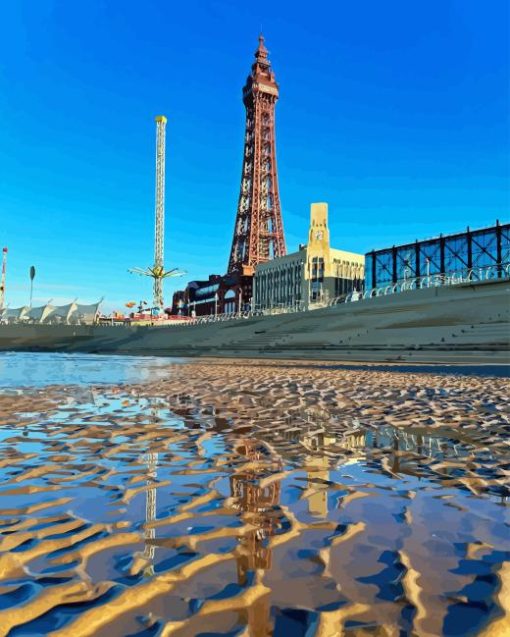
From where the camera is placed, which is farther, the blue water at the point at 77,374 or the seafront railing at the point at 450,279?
the seafront railing at the point at 450,279

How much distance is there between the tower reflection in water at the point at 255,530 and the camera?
1896 millimetres

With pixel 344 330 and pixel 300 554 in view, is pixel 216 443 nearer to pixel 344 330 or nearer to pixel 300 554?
pixel 300 554

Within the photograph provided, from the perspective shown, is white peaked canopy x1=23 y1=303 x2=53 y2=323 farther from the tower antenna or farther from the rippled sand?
the rippled sand

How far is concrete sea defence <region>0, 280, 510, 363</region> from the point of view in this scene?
72.2 ft

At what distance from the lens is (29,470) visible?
13.0ft

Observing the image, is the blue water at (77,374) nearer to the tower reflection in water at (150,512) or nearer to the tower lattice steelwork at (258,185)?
the tower reflection in water at (150,512)

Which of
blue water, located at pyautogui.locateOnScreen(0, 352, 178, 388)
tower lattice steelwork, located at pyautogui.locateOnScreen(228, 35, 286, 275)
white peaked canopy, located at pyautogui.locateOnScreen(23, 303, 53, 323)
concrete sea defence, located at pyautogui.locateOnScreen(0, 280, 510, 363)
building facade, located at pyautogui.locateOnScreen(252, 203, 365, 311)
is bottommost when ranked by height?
blue water, located at pyautogui.locateOnScreen(0, 352, 178, 388)

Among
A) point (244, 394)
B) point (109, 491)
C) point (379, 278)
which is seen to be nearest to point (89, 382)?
point (244, 394)

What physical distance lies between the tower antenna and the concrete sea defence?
181ft

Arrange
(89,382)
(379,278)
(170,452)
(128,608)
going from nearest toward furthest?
(128,608), (170,452), (89,382), (379,278)

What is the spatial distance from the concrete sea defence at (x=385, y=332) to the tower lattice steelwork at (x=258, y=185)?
163 feet

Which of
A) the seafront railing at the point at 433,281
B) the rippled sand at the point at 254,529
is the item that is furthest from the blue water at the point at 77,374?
the seafront railing at the point at 433,281

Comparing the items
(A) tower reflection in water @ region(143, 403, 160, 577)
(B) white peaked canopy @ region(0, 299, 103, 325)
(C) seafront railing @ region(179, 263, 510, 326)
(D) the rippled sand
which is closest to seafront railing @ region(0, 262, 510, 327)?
(C) seafront railing @ region(179, 263, 510, 326)

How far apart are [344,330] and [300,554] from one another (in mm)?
29854
